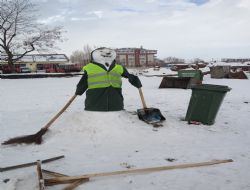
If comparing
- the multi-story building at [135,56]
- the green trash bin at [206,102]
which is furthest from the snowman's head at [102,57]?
the multi-story building at [135,56]

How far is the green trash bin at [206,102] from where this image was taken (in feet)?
20.4

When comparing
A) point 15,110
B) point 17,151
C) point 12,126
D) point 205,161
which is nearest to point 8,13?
point 15,110

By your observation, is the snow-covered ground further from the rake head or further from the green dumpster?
the green dumpster

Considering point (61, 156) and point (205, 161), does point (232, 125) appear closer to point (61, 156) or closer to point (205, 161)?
point (205, 161)

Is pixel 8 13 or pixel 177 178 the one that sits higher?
pixel 8 13

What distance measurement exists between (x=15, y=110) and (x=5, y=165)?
15.0ft

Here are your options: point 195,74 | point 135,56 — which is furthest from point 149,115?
point 135,56

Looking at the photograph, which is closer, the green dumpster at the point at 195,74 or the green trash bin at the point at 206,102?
the green trash bin at the point at 206,102

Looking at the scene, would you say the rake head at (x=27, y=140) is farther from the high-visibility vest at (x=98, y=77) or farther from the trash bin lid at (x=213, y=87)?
the trash bin lid at (x=213, y=87)

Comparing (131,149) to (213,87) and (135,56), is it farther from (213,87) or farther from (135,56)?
(135,56)

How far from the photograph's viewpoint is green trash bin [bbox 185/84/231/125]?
6.22 m

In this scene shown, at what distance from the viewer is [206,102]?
20.8 feet

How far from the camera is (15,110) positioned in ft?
28.3

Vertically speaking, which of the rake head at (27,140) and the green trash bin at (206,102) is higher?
the green trash bin at (206,102)
